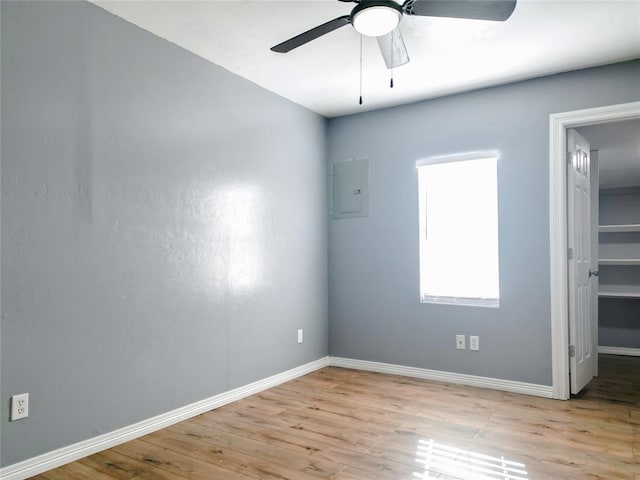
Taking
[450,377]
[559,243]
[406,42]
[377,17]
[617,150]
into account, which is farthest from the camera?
[617,150]

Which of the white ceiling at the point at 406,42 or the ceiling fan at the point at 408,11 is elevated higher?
the white ceiling at the point at 406,42

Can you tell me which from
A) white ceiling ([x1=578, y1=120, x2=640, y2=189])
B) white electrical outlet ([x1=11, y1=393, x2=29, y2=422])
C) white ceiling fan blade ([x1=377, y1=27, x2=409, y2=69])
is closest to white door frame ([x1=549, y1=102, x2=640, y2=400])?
white ceiling ([x1=578, y1=120, x2=640, y2=189])

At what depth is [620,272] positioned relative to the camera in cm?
539

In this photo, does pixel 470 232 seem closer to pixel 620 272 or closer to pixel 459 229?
pixel 459 229

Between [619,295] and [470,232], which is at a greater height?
[470,232]

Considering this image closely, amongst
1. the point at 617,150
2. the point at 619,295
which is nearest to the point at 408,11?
the point at 617,150

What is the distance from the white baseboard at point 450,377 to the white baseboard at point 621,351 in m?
2.47

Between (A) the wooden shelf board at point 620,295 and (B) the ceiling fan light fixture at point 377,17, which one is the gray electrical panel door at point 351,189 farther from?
(A) the wooden shelf board at point 620,295

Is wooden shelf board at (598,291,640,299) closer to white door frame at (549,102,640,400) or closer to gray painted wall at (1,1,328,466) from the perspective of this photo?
white door frame at (549,102,640,400)

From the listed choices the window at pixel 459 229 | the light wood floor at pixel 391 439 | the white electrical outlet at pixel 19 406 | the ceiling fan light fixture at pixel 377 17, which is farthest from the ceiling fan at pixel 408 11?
the white electrical outlet at pixel 19 406

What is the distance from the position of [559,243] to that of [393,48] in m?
1.97

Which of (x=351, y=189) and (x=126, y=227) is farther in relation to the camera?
(x=351, y=189)

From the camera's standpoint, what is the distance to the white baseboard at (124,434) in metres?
2.11

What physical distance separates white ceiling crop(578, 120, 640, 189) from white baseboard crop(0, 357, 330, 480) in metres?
3.57
